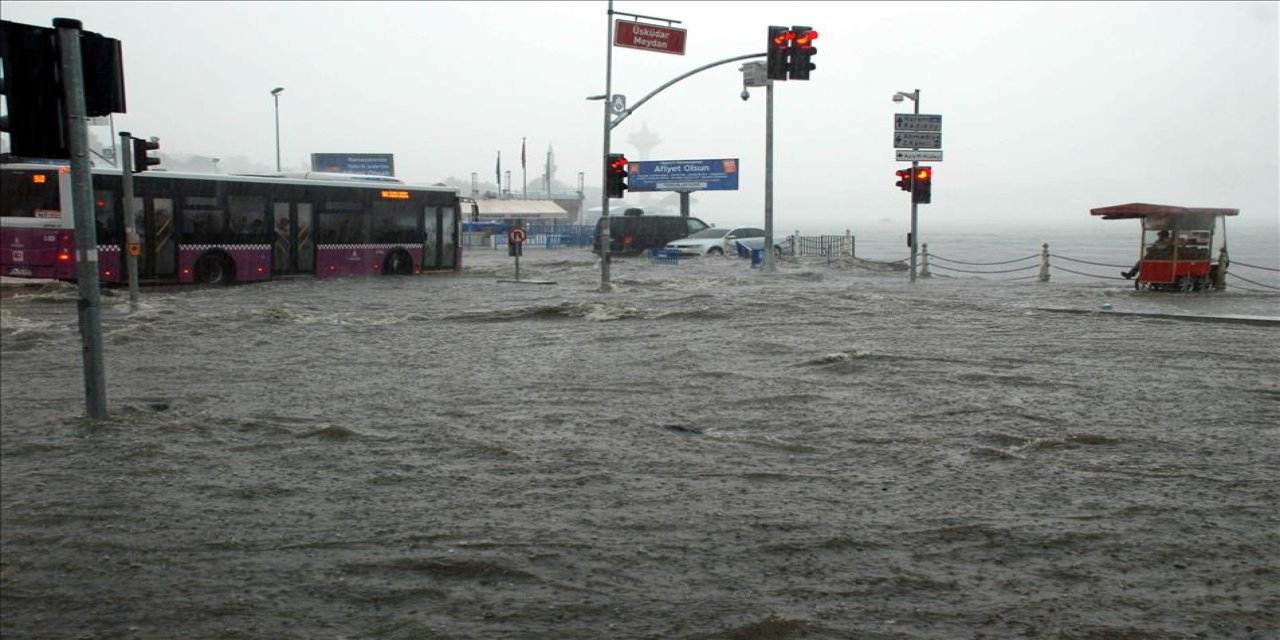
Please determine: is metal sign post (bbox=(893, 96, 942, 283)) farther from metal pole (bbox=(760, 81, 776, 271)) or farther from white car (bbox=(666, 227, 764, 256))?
white car (bbox=(666, 227, 764, 256))

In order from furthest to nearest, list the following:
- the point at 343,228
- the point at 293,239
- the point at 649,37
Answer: the point at 343,228
the point at 293,239
the point at 649,37

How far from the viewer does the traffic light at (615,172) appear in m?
26.1

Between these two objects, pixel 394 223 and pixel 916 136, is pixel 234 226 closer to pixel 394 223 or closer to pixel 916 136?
pixel 394 223

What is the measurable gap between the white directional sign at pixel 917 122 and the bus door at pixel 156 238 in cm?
1855

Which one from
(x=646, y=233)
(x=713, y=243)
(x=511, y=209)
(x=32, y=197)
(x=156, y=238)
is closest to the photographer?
(x=32, y=197)

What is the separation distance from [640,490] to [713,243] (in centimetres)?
3850

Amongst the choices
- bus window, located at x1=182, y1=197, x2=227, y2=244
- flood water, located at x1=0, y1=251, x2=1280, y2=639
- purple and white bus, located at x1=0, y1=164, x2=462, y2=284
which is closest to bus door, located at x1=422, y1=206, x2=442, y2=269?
purple and white bus, located at x1=0, y1=164, x2=462, y2=284

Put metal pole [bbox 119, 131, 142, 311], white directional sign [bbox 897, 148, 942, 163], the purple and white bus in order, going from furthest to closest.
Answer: white directional sign [bbox 897, 148, 942, 163]
the purple and white bus
metal pole [bbox 119, 131, 142, 311]

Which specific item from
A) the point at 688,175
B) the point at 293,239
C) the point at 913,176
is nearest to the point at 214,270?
the point at 293,239

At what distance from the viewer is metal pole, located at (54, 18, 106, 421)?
23.7ft

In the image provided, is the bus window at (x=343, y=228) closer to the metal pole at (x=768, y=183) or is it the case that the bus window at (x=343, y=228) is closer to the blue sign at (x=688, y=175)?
the metal pole at (x=768, y=183)

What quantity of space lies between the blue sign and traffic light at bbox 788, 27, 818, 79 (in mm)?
39013

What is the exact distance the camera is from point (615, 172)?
26125 mm

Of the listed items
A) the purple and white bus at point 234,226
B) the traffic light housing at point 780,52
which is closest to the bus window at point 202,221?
the purple and white bus at point 234,226
